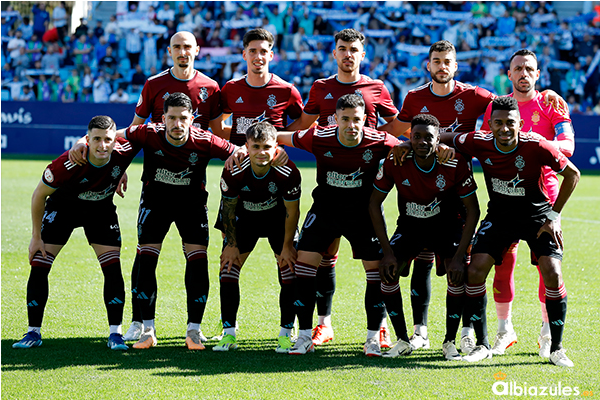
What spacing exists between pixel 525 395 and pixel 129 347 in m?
3.12

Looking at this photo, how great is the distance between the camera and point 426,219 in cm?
548

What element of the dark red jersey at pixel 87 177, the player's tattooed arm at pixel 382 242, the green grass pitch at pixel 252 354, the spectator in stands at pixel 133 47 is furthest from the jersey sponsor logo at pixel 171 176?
the spectator in stands at pixel 133 47

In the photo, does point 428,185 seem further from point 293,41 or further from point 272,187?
point 293,41

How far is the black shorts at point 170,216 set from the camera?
5.84 meters

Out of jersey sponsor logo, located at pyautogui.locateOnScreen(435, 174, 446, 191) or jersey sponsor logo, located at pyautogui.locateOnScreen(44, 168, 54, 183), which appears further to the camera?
jersey sponsor logo, located at pyautogui.locateOnScreen(44, 168, 54, 183)

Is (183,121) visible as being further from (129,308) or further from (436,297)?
(436,297)

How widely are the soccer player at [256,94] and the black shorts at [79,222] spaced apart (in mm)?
1457

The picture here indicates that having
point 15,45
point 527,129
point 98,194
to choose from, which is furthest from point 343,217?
point 15,45

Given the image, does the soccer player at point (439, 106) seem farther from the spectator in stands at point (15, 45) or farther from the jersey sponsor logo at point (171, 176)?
the spectator in stands at point (15, 45)

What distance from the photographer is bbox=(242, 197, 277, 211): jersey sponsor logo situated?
18.9 feet

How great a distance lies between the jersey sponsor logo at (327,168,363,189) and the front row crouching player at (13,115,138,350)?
5.58 ft

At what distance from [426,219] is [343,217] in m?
0.67

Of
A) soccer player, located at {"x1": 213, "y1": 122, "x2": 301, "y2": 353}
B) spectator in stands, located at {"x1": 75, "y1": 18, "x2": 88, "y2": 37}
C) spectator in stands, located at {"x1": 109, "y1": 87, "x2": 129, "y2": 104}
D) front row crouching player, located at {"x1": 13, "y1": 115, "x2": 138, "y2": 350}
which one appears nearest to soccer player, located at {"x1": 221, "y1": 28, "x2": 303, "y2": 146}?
soccer player, located at {"x1": 213, "y1": 122, "x2": 301, "y2": 353}

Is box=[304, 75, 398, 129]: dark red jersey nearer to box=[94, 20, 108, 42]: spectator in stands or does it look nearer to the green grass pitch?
the green grass pitch
